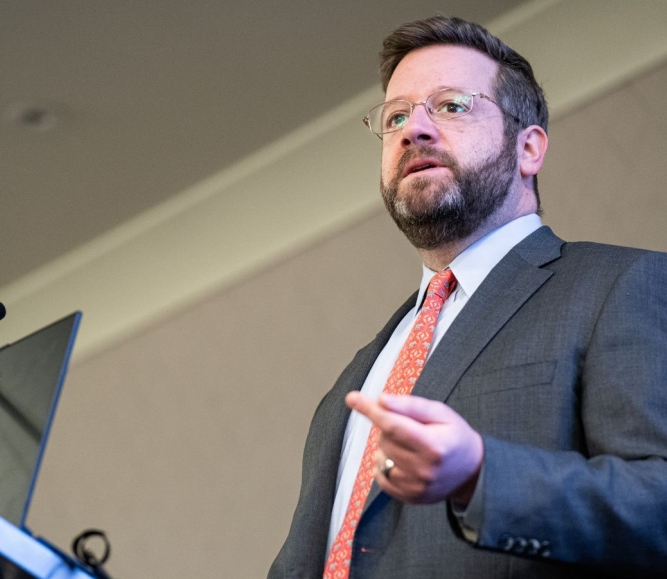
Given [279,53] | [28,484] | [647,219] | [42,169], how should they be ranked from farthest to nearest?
[42,169] → [279,53] → [647,219] → [28,484]

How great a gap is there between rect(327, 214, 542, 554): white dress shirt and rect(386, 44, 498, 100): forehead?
13.3 inches

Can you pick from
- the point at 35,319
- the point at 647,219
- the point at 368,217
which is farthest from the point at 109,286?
the point at 647,219

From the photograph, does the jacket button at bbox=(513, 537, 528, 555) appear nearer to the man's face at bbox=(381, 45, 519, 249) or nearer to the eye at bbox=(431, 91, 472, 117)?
the man's face at bbox=(381, 45, 519, 249)

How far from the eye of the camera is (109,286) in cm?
414

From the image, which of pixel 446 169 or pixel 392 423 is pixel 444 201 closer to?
pixel 446 169

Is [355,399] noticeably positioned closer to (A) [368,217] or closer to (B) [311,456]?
(B) [311,456]

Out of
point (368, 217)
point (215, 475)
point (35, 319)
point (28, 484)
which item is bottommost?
point (28, 484)

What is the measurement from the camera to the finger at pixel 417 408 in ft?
3.18

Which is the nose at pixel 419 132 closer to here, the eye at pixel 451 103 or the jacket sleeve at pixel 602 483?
the eye at pixel 451 103

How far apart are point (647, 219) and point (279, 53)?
54.6 inches

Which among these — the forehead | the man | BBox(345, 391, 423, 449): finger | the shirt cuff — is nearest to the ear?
the man

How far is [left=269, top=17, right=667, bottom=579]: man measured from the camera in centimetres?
108

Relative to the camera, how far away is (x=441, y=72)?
2.01m

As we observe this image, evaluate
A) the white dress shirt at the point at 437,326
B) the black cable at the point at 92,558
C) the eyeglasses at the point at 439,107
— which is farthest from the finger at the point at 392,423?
the eyeglasses at the point at 439,107
